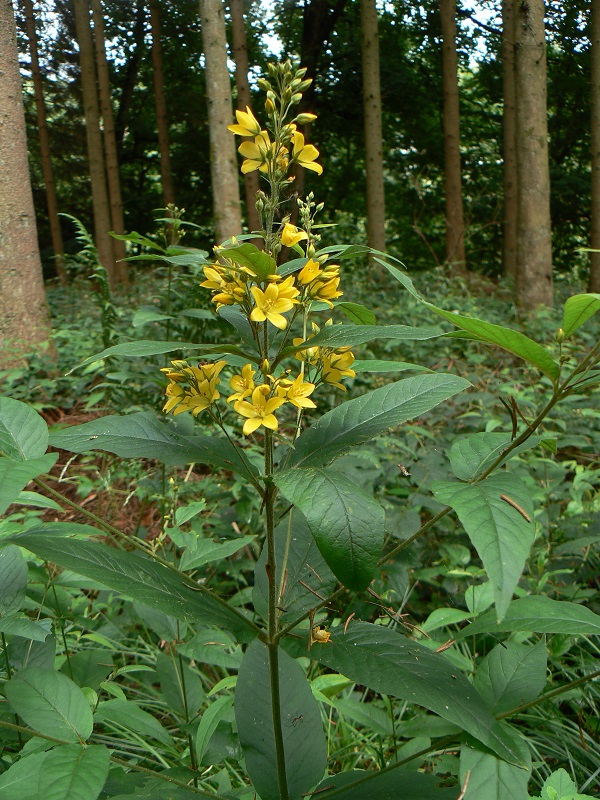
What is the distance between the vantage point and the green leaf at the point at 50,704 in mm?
978

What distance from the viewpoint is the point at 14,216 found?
5410 mm

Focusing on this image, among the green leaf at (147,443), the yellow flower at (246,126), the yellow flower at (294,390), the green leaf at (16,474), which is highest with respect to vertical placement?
the yellow flower at (246,126)

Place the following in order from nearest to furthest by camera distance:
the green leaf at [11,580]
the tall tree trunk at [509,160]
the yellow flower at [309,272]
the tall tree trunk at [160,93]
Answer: the yellow flower at [309,272] < the green leaf at [11,580] < the tall tree trunk at [509,160] < the tall tree trunk at [160,93]

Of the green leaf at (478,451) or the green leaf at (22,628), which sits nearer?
the green leaf at (478,451)

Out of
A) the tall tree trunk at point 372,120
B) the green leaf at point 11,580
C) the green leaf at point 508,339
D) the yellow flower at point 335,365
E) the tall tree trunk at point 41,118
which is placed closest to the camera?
the green leaf at point 508,339

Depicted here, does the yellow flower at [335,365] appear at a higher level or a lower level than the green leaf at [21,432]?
higher

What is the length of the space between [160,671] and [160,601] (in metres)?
0.73

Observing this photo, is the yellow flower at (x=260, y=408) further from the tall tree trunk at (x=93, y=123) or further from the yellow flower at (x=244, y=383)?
the tall tree trunk at (x=93, y=123)

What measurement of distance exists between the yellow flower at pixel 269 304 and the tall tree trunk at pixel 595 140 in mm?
8789

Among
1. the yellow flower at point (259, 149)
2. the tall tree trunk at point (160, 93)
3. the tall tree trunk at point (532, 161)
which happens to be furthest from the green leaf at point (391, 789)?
the tall tree trunk at point (160, 93)

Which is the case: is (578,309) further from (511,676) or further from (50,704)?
(50,704)

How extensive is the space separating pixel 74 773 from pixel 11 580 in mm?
516

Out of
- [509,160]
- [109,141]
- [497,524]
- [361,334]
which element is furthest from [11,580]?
[109,141]

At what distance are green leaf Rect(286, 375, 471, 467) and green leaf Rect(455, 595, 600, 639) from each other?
0.34m
